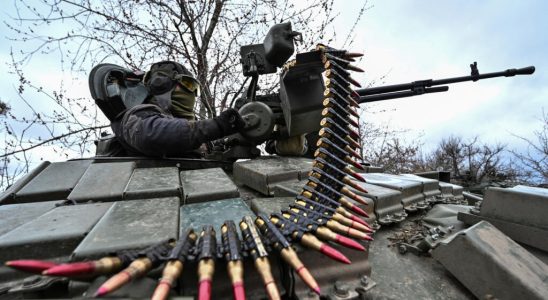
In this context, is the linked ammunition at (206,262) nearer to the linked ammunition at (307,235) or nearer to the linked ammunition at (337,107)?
the linked ammunition at (307,235)

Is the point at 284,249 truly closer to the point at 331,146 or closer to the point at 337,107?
the point at 331,146

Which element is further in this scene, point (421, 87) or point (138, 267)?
point (421, 87)

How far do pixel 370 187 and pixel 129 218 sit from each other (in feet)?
6.69

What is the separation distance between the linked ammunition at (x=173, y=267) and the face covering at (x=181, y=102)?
2.92 metres

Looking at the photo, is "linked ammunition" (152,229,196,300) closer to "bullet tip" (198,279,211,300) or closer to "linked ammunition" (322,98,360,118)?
"bullet tip" (198,279,211,300)

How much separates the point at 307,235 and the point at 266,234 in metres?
0.21

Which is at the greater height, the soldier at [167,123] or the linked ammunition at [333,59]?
the linked ammunition at [333,59]

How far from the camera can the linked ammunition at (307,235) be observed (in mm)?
1406

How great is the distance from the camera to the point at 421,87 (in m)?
5.10

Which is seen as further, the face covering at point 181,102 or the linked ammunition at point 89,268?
the face covering at point 181,102

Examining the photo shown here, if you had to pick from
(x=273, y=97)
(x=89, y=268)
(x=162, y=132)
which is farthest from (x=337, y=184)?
(x=273, y=97)

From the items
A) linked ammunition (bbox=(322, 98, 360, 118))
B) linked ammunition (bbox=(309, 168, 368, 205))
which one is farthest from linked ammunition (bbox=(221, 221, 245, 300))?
linked ammunition (bbox=(322, 98, 360, 118))

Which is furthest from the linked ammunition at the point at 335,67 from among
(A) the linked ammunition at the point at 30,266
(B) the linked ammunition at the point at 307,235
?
(A) the linked ammunition at the point at 30,266

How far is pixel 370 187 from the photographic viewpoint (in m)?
2.78
